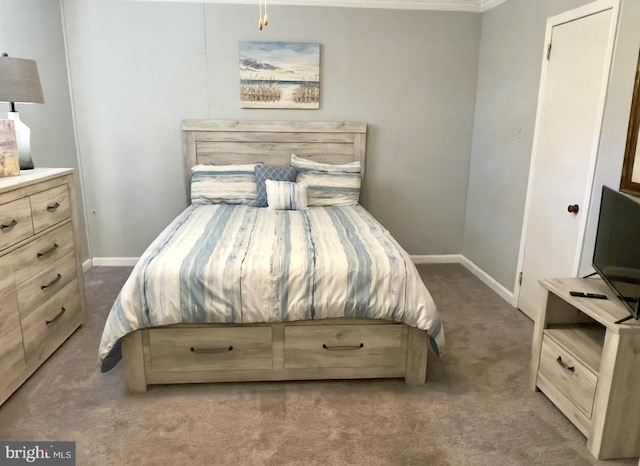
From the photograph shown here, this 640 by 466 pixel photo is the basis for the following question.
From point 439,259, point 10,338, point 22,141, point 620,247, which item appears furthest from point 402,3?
point 10,338

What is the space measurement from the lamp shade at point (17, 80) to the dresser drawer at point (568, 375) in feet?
10.2

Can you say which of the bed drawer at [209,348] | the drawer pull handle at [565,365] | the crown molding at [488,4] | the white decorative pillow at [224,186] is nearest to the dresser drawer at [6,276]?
the bed drawer at [209,348]

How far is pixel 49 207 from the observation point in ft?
8.81

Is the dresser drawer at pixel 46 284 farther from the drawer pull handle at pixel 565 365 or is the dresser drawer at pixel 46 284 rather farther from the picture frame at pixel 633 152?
the picture frame at pixel 633 152

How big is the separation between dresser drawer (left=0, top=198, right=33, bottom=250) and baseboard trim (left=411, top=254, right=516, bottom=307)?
129 inches

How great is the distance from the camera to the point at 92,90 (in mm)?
3977

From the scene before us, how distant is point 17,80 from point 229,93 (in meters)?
1.78

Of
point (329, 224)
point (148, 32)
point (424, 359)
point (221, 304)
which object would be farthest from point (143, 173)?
point (424, 359)

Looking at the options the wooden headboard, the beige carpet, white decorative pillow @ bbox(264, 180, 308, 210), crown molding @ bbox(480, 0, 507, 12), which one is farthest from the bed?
crown molding @ bbox(480, 0, 507, 12)

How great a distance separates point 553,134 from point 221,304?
2417 mm

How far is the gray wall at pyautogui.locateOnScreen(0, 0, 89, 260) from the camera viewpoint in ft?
10.2

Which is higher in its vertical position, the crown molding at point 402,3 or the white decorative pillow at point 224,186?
the crown molding at point 402,3

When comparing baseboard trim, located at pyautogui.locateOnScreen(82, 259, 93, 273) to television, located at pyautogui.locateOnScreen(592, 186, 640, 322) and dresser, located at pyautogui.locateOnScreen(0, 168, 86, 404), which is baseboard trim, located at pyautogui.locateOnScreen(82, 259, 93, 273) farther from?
television, located at pyautogui.locateOnScreen(592, 186, 640, 322)

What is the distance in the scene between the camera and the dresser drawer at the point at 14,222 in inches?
88.6
